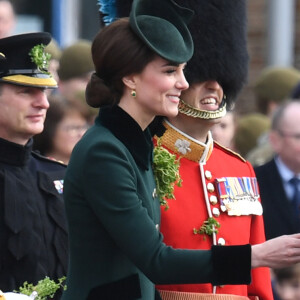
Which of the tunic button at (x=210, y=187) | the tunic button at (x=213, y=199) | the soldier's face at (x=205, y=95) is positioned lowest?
the tunic button at (x=213, y=199)

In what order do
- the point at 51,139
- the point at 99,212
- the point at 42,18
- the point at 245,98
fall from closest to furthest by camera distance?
1. the point at 99,212
2. the point at 51,139
3. the point at 42,18
4. the point at 245,98

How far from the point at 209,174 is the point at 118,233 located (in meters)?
1.27

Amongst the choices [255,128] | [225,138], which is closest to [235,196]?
[225,138]

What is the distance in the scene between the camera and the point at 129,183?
4.47 m

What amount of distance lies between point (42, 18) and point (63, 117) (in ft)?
12.6

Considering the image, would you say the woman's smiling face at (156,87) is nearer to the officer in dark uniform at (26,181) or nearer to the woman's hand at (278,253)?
the woman's hand at (278,253)

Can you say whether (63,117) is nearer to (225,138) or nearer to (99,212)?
(225,138)

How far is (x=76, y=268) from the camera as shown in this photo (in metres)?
4.59

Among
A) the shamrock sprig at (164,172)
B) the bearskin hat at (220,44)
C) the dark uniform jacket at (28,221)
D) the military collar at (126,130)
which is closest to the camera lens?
the military collar at (126,130)

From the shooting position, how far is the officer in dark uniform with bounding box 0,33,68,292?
5895 mm

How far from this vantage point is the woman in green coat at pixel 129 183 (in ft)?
14.5

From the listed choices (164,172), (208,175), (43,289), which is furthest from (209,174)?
(43,289)

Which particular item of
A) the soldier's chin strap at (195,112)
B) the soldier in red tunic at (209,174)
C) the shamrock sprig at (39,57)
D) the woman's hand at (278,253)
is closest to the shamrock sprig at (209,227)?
the soldier in red tunic at (209,174)

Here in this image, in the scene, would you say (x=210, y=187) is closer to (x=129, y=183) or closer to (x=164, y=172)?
(x=164, y=172)
